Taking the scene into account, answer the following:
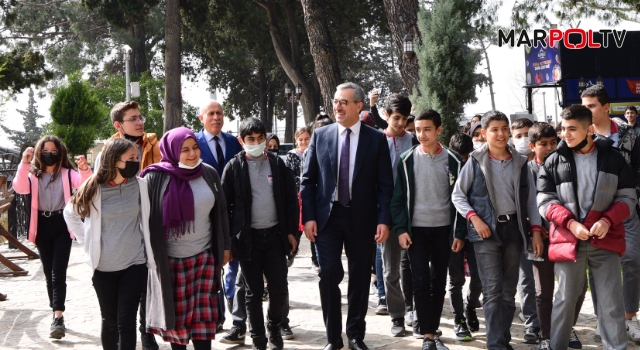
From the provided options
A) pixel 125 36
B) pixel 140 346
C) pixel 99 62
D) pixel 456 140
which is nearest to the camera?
pixel 140 346

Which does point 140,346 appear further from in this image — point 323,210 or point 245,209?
point 323,210

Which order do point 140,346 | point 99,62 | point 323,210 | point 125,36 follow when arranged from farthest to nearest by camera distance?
point 99,62, point 125,36, point 140,346, point 323,210

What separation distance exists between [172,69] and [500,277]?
20.0 m

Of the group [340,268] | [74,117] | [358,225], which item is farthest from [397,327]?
[74,117]

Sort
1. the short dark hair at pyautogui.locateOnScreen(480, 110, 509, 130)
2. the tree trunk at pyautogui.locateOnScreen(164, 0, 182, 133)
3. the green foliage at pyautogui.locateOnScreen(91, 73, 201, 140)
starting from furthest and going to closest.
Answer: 1. the green foliage at pyautogui.locateOnScreen(91, 73, 201, 140)
2. the tree trunk at pyautogui.locateOnScreen(164, 0, 182, 133)
3. the short dark hair at pyautogui.locateOnScreen(480, 110, 509, 130)

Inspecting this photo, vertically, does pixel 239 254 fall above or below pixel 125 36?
below

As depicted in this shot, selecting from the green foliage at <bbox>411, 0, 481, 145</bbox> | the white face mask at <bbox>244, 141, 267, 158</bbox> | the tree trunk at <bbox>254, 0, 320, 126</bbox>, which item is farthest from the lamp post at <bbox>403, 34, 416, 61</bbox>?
the tree trunk at <bbox>254, 0, 320, 126</bbox>

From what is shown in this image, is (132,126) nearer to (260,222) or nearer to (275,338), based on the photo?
(260,222)

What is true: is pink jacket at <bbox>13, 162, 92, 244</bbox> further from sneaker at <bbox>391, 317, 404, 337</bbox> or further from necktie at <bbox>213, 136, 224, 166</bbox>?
sneaker at <bbox>391, 317, 404, 337</bbox>

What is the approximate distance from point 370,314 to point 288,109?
118ft

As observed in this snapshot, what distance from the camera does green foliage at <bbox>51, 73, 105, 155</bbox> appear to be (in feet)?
61.5

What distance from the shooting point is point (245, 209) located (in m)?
5.91

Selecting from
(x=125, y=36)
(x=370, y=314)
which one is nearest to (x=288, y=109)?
(x=125, y=36)

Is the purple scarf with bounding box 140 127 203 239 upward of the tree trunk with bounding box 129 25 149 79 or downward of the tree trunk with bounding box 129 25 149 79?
downward
